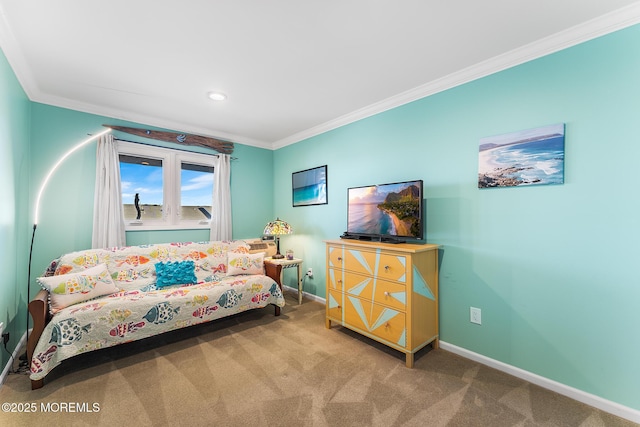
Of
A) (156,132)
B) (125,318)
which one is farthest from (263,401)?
(156,132)

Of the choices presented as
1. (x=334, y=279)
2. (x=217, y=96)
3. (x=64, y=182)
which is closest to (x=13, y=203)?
(x=64, y=182)

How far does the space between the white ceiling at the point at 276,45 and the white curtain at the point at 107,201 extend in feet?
1.68

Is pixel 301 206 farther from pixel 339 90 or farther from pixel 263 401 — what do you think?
pixel 263 401

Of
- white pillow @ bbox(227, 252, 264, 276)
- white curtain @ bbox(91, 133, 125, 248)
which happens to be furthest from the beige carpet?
white curtain @ bbox(91, 133, 125, 248)

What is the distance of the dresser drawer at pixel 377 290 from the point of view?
7.50 ft

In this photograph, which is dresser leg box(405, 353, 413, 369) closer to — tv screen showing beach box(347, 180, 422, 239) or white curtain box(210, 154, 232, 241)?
tv screen showing beach box(347, 180, 422, 239)

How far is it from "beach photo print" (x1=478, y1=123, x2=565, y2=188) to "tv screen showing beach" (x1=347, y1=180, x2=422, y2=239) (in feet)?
1.83

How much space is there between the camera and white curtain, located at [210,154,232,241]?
3988mm

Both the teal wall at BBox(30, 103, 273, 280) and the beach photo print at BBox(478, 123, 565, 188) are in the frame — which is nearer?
the beach photo print at BBox(478, 123, 565, 188)

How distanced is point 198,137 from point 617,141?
14.0 feet

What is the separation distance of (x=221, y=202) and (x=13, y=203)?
6.87 ft

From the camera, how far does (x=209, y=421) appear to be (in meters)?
1.63

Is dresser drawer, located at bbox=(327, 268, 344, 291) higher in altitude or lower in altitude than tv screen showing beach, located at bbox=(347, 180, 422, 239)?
lower

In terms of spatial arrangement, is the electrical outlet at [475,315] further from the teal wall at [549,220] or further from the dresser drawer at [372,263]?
the dresser drawer at [372,263]
